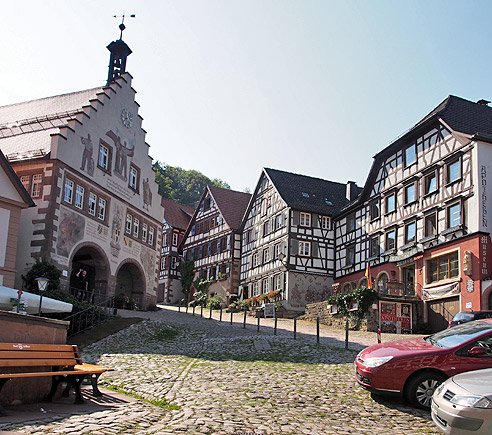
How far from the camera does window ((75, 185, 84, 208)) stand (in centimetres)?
2876

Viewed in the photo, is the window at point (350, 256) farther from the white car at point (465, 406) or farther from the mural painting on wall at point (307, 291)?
the white car at point (465, 406)

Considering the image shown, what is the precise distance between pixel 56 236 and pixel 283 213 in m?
19.8

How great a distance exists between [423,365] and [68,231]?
20.7 metres

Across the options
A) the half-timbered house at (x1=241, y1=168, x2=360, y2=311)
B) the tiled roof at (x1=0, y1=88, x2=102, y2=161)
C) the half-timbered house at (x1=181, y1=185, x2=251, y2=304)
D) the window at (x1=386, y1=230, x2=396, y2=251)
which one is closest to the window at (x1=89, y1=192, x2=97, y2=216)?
the tiled roof at (x1=0, y1=88, x2=102, y2=161)

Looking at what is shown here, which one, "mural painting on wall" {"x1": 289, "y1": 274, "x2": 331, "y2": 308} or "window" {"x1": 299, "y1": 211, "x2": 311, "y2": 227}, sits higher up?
"window" {"x1": 299, "y1": 211, "x2": 311, "y2": 227}

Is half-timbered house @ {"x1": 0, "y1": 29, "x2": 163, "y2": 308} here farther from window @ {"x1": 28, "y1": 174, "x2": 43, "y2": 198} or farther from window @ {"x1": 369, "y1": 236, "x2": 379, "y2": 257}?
window @ {"x1": 369, "y1": 236, "x2": 379, "y2": 257}

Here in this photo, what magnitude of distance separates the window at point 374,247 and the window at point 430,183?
A: 226 inches

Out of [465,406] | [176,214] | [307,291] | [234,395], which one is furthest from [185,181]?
[465,406]

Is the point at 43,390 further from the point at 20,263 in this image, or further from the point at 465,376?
the point at 20,263

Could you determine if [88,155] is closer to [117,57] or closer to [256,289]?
[117,57]

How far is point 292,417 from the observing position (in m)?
9.65

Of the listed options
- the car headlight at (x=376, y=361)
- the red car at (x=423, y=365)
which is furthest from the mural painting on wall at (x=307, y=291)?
the red car at (x=423, y=365)

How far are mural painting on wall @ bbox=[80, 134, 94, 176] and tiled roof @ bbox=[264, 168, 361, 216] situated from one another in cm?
1655

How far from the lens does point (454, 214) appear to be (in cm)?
2873
